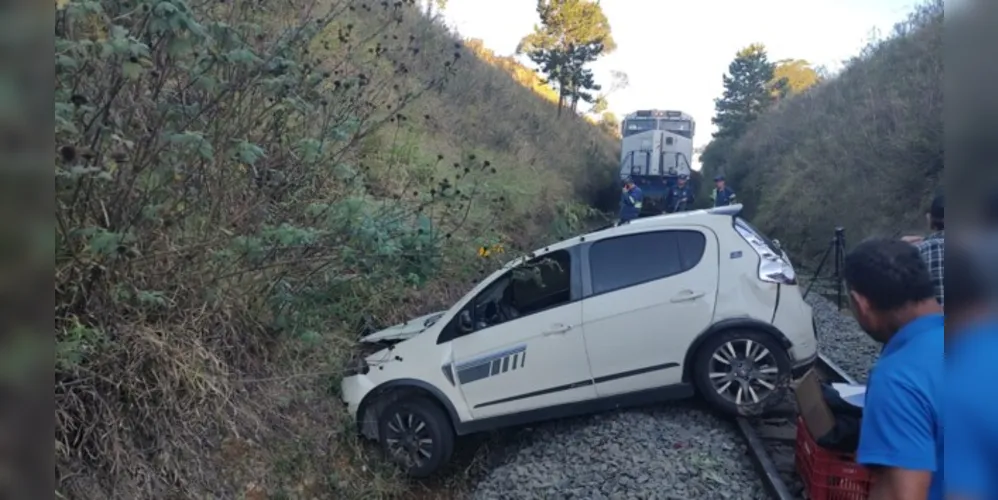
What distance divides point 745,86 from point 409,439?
5266 centimetres

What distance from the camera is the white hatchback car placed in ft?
Result: 20.8

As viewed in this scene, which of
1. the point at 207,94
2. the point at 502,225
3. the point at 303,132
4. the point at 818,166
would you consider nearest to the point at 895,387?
the point at 207,94

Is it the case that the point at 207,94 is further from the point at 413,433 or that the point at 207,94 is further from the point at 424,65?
the point at 424,65

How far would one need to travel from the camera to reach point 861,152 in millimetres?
20312

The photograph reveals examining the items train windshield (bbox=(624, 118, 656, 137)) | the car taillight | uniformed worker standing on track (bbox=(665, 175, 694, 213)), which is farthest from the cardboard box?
train windshield (bbox=(624, 118, 656, 137))

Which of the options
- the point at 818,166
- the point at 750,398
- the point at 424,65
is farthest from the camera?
the point at 818,166

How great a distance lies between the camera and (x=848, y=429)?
3.99 metres

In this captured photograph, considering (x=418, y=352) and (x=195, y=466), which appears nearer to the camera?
(x=195, y=466)

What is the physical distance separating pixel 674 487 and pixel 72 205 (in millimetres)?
4291

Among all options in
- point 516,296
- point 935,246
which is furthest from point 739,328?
point 935,246

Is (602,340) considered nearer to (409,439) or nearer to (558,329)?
(558,329)

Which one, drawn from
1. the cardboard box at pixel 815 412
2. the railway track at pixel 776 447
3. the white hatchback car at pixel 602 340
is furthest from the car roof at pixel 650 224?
the cardboard box at pixel 815 412

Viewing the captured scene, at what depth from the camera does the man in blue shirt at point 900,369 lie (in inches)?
74.4

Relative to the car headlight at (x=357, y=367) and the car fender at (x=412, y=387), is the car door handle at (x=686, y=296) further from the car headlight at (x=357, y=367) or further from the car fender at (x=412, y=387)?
the car headlight at (x=357, y=367)
